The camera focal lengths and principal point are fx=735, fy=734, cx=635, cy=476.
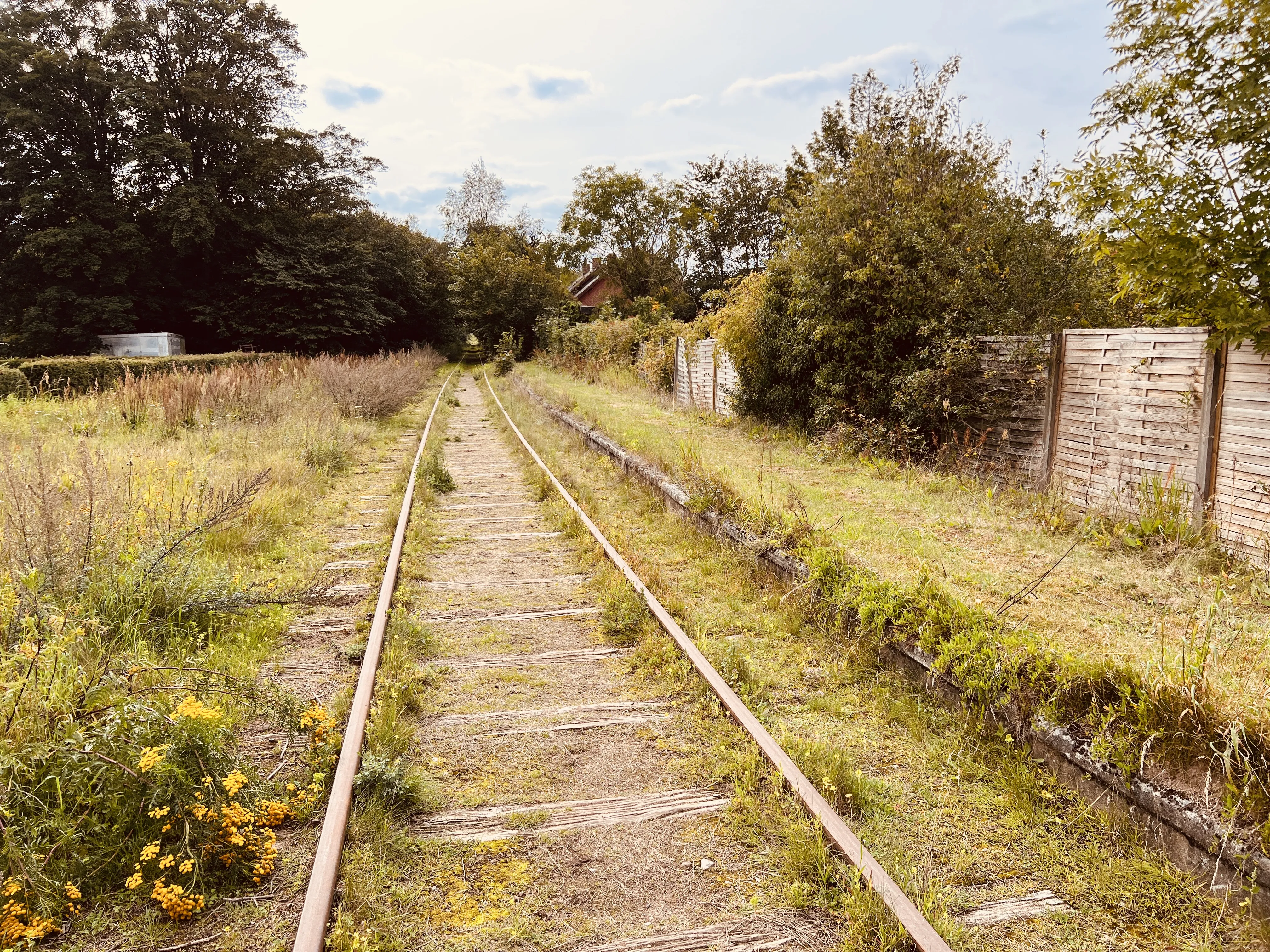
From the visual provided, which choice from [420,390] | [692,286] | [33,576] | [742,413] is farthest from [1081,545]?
[692,286]

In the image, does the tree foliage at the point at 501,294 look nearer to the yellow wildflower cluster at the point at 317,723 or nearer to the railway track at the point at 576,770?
the railway track at the point at 576,770

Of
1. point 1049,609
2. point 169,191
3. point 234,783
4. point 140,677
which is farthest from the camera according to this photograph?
point 169,191

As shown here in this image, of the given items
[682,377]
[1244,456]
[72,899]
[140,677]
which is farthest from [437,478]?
[682,377]

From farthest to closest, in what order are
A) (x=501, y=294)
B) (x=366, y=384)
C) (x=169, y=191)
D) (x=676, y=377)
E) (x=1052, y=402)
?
(x=501, y=294), (x=169, y=191), (x=676, y=377), (x=366, y=384), (x=1052, y=402)

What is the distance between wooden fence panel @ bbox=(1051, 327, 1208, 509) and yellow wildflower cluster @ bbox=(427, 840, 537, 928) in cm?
628

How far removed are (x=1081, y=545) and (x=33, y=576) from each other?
743cm

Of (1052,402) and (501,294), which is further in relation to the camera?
(501,294)

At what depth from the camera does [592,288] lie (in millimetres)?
65625

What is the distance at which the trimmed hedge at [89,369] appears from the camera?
1515 centimetres

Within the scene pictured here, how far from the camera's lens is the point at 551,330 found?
124 ft

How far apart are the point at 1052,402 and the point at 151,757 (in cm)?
861

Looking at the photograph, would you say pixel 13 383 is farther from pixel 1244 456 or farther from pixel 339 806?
pixel 1244 456

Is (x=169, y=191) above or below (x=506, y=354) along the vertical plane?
above

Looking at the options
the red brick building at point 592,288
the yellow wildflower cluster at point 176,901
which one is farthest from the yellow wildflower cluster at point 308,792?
the red brick building at point 592,288
